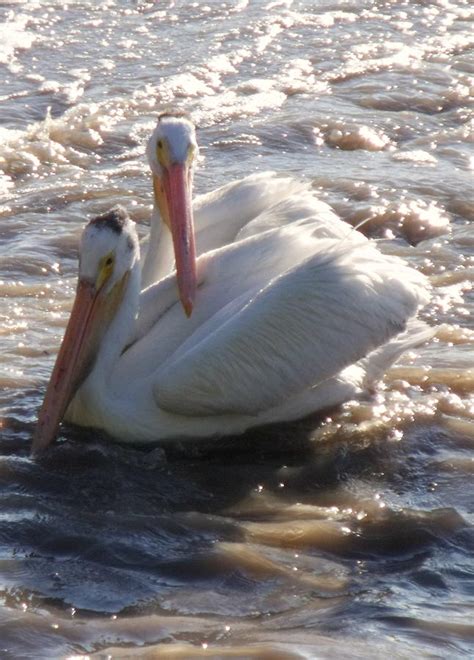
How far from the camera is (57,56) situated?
1002cm

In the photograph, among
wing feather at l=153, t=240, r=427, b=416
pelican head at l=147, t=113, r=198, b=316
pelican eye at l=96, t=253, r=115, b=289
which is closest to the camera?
wing feather at l=153, t=240, r=427, b=416

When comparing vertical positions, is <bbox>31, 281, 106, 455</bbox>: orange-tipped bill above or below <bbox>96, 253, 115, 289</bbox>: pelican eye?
below

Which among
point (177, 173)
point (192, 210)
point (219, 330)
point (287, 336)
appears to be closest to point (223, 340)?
point (219, 330)

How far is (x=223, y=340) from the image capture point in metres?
4.90

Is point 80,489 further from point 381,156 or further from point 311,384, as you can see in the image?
point 381,156

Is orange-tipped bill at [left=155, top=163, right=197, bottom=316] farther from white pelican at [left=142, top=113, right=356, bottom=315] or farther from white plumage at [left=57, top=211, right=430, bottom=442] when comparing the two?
white plumage at [left=57, top=211, right=430, bottom=442]

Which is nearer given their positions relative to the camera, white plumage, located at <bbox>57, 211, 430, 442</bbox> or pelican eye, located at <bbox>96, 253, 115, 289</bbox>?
white plumage, located at <bbox>57, 211, 430, 442</bbox>

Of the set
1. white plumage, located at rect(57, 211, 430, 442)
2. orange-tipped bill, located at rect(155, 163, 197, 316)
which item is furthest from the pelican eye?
orange-tipped bill, located at rect(155, 163, 197, 316)

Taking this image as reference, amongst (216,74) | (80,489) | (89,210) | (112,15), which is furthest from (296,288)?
(112,15)

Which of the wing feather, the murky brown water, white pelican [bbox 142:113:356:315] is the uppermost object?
white pelican [bbox 142:113:356:315]

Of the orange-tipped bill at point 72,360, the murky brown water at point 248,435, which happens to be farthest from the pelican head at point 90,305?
the murky brown water at point 248,435

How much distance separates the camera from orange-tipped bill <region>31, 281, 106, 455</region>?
492cm

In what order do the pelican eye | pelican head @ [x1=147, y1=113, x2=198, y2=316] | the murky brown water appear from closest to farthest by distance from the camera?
the murky brown water < the pelican eye < pelican head @ [x1=147, y1=113, x2=198, y2=316]

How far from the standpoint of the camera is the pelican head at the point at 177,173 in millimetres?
5262
